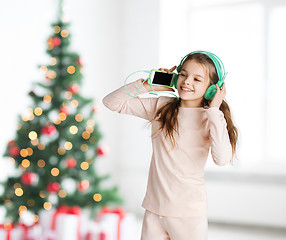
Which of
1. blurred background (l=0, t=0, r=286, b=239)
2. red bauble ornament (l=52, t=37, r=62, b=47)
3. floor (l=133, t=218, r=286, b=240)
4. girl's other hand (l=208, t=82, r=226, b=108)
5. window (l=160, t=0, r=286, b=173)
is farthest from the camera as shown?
window (l=160, t=0, r=286, b=173)

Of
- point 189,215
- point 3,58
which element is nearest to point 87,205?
point 3,58

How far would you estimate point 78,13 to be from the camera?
152 inches

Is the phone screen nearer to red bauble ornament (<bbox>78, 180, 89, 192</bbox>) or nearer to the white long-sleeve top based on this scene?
the white long-sleeve top

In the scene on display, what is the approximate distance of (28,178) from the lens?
2.69m

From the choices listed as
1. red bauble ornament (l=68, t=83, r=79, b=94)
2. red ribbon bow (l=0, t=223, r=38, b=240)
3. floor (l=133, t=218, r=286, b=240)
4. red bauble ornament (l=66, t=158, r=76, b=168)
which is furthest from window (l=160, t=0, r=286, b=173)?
red ribbon bow (l=0, t=223, r=38, b=240)

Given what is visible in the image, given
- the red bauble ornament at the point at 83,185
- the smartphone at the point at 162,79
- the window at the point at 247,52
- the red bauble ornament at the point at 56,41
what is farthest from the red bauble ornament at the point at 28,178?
the window at the point at 247,52

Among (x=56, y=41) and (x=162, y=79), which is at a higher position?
(x=56, y=41)

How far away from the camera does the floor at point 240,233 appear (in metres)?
3.36

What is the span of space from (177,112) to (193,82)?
13 cm

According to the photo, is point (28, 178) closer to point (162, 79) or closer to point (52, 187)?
point (52, 187)

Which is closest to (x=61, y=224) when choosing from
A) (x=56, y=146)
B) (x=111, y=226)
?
(x=111, y=226)

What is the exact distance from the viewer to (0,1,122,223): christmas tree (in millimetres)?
2742

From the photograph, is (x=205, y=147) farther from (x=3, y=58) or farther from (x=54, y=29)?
(x=3, y=58)

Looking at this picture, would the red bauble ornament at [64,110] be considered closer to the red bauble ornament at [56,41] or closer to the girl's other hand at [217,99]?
the red bauble ornament at [56,41]
